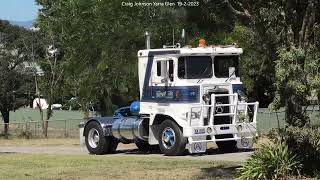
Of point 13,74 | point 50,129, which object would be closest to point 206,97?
point 50,129

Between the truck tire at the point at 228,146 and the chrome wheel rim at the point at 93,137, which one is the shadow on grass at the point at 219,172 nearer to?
the truck tire at the point at 228,146

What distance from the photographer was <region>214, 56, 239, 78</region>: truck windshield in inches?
688

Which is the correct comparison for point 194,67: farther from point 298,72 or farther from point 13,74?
point 13,74

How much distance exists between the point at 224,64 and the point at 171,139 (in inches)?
108

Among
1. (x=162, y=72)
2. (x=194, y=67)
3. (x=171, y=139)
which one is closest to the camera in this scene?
(x=194, y=67)

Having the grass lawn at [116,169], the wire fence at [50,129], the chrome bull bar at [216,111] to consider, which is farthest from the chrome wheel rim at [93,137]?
the wire fence at [50,129]

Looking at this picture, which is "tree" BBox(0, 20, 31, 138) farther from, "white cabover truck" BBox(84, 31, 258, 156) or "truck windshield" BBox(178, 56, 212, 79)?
"truck windshield" BBox(178, 56, 212, 79)

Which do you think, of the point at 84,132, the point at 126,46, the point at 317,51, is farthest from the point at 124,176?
the point at 126,46

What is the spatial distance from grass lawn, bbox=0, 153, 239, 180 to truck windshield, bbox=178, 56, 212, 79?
2.89 meters

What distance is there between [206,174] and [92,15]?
1511 cm

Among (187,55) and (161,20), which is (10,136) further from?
(187,55)

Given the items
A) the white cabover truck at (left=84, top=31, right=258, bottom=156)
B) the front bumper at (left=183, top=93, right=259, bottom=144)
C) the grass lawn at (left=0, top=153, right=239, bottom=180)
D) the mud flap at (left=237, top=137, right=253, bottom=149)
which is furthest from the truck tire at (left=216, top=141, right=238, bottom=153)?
the grass lawn at (left=0, top=153, right=239, bottom=180)

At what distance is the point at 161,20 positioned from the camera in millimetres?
25266

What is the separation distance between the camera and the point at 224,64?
17703mm
